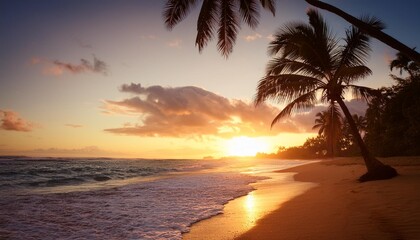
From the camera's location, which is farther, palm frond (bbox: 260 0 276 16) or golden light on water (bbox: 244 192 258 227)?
palm frond (bbox: 260 0 276 16)

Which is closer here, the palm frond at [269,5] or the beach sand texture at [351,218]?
the beach sand texture at [351,218]

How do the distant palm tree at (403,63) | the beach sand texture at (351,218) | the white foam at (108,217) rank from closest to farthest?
the beach sand texture at (351,218) → the white foam at (108,217) → the distant palm tree at (403,63)

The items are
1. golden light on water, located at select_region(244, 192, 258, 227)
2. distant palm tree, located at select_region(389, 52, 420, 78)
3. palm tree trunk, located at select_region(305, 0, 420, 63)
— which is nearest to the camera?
palm tree trunk, located at select_region(305, 0, 420, 63)

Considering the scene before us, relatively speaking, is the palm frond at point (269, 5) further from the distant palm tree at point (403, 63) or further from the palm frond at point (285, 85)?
the distant palm tree at point (403, 63)

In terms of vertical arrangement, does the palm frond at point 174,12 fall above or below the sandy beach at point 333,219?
above

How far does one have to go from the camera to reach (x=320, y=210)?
714cm

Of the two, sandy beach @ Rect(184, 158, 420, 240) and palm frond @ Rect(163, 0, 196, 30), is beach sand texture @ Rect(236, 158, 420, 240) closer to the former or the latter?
sandy beach @ Rect(184, 158, 420, 240)

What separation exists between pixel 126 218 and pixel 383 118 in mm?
25516

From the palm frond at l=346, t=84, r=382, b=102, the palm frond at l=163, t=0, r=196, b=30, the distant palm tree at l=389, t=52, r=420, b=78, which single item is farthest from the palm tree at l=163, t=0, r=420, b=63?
the distant palm tree at l=389, t=52, r=420, b=78

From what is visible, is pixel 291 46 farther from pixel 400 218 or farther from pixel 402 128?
pixel 402 128

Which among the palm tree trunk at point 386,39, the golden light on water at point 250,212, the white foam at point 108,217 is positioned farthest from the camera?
the golden light on water at point 250,212

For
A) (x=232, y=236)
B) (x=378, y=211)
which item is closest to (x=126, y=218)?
(x=232, y=236)

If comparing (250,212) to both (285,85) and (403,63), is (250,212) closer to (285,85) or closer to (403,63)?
(285,85)

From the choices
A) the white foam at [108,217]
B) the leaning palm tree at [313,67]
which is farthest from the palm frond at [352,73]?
the white foam at [108,217]
